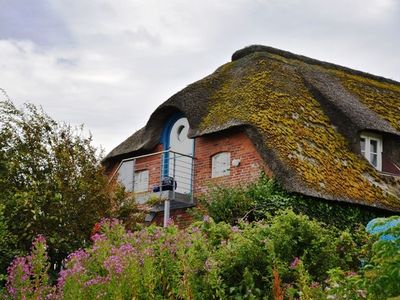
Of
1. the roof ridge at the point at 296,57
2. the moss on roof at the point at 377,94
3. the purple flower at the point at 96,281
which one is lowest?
the purple flower at the point at 96,281

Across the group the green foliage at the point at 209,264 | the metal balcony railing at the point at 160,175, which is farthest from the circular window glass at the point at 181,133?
the green foliage at the point at 209,264

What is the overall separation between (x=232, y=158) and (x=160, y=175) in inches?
120

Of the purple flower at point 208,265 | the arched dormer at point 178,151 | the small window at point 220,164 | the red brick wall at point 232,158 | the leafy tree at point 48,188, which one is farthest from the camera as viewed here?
the arched dormer at point 178,151

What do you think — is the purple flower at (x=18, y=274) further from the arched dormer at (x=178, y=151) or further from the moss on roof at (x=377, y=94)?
the moss on roof at (x=377, y=94)

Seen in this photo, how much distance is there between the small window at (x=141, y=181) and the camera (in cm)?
2409

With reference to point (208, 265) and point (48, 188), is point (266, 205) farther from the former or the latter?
point (208, 265)

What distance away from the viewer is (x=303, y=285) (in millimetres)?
8312

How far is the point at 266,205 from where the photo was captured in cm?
1903

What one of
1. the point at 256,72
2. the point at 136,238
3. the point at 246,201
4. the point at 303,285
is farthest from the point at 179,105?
the point at 303,285

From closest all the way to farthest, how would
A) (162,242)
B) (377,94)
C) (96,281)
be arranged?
(96,281), (162,242), (377,94)

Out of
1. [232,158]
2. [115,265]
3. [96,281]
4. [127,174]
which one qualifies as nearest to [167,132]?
[127,174]

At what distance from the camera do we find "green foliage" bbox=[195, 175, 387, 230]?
19031 mm

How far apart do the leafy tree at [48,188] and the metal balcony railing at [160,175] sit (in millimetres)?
3865

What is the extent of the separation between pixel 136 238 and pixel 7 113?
248 inches
